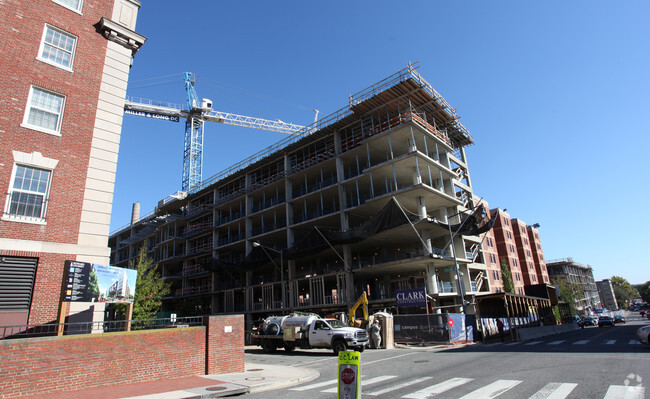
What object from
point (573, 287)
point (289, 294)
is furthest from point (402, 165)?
point (573, 287)

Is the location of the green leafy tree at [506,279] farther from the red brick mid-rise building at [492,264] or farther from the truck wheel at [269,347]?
the truck wheel at [269,347]

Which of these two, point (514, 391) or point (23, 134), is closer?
point (514, 391)

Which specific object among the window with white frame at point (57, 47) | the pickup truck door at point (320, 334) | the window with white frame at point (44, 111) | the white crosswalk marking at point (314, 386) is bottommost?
the white crosswalk marking at point (314, 386)

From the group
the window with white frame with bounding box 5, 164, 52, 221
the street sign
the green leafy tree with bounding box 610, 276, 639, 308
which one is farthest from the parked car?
the green leafy tree with bounding box 610, 276, 639, 308

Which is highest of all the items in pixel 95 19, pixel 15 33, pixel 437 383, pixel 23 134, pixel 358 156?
pixel 358 156

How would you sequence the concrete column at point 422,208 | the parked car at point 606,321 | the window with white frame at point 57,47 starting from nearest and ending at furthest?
the window with white frame at point 57,47 → the concrete column at point 422,208 → the parked car at point 606,321

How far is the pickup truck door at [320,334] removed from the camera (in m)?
20.5

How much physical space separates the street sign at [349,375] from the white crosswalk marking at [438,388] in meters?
3.64

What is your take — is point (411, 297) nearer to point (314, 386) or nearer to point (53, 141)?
point (314, 386)

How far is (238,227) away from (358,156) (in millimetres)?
22740

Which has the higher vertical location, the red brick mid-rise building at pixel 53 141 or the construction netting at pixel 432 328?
the red brick mid-rise building at pixel 53 141

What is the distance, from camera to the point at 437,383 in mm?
10000

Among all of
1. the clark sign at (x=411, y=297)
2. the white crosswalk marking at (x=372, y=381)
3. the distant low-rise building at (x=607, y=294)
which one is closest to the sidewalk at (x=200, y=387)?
the white crosswalk marking at (x=372, y=381)

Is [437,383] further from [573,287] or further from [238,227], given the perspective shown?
[573,287]
